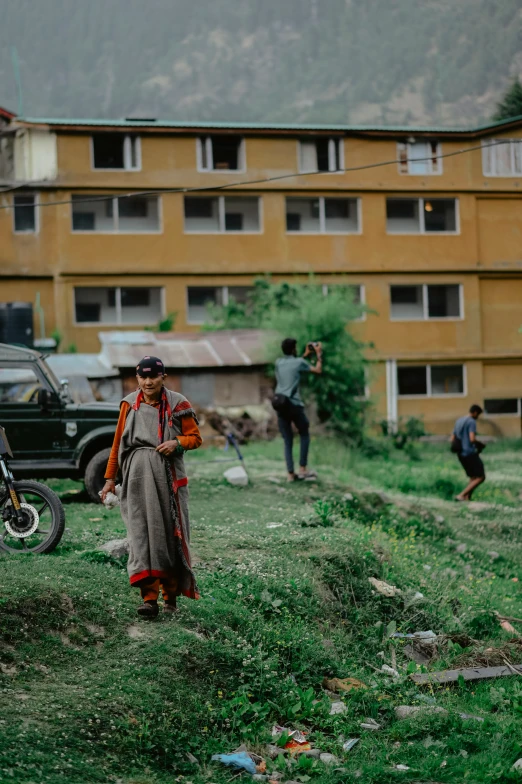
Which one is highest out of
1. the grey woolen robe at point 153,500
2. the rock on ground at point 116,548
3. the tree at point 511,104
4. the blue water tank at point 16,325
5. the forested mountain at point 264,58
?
the forested mountain at point 264,58

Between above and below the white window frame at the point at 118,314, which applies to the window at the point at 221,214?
above

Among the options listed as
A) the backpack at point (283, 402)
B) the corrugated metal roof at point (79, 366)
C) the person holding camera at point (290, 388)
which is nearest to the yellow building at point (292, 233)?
the corrugated metal roof at point (79, 366)

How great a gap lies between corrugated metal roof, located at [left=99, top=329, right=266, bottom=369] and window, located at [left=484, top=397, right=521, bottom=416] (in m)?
10.6

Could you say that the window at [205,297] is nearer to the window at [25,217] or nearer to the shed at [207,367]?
the window at [25,217]

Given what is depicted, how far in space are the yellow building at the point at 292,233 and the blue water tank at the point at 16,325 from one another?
6.90ft

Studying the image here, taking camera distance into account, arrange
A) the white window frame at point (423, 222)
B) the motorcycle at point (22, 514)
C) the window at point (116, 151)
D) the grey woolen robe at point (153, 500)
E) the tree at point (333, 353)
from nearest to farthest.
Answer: the grey woolen robe at point (153, 500)
the motorcycle at point (22, 514)
the tree at point (333, 353)
the window at point (116, 151)
the white window frame at point (423, 222)

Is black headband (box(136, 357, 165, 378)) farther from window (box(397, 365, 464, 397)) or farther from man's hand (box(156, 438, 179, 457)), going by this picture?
window (box(397, 365, 464, 397))

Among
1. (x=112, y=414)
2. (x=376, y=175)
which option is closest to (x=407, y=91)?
(x=376, y=175)

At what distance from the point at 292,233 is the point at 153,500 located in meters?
26.8

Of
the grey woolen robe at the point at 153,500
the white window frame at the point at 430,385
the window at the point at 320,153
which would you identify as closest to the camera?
the grey woolen robe at the point at 153,500

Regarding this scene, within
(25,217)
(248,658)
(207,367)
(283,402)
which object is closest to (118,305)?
(25,217)

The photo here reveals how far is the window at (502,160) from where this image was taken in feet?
116

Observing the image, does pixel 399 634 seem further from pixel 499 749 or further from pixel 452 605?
pixel 499 749

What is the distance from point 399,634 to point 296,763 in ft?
9.98
